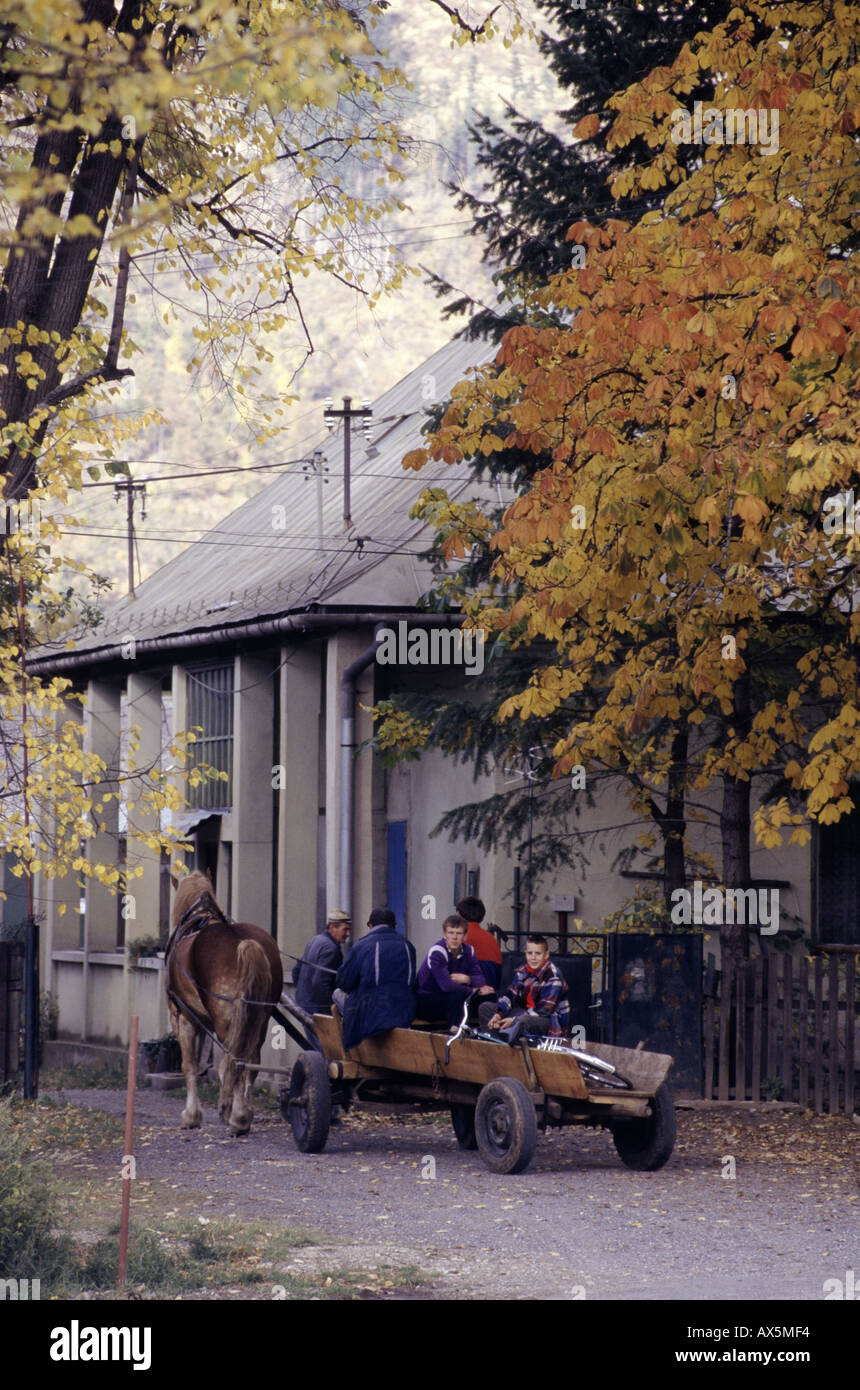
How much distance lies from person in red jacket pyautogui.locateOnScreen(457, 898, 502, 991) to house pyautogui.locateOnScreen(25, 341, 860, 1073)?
1.87 m

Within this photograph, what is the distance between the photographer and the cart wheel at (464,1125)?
44.2 ft

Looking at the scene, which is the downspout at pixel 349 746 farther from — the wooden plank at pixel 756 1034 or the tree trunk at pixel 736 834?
the wooden plank at pixel 756 1034

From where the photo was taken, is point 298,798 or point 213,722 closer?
point 298,798

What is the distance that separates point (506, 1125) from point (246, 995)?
319cm

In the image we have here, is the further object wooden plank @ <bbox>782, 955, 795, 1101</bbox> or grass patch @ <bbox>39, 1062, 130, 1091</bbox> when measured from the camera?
grass patch @ <bbox>39, 1062, 130, 1091</bbox>

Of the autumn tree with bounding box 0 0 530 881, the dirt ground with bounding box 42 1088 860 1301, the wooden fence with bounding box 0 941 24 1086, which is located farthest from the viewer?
the wooden fence with bounding box 0 941 24 1086

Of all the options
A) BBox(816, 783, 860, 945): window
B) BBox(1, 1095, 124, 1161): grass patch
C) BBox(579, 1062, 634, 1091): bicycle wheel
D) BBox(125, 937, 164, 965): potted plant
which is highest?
BBox(816, 783, 860, 945): window

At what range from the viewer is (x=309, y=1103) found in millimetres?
13195

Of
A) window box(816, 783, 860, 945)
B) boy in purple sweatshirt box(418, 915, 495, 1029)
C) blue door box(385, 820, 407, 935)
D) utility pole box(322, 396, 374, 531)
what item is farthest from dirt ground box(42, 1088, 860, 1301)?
utility pole box(322, 396, 374, 531)

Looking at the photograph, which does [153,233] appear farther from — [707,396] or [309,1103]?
[309,1103]

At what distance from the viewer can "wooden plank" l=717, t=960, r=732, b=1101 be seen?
15555 millimetres

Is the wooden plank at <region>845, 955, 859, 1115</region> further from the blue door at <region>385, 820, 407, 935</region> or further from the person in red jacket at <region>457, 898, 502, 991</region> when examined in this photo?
the blue door at <region>385, 820, 407, 935</region>

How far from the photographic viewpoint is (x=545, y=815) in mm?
16703

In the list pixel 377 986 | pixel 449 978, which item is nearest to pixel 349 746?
pixel 449 978
